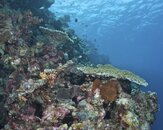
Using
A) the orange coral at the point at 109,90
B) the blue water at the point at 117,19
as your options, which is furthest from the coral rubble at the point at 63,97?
the blue water at the point at 117,19

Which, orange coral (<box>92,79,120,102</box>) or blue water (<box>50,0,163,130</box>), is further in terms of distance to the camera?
blue water (<box>50,0,163,130</box>)

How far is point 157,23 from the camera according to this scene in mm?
47125

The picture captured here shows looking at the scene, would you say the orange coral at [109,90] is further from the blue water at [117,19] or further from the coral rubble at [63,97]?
the blue water at [117,19]

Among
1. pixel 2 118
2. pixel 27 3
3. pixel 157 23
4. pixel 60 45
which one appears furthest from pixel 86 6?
pixel 2 118

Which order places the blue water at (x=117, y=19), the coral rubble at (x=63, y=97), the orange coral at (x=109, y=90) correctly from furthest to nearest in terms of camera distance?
the blue water at (x=117, y=19)
the orange coral at (x=109, y=90)
the coral rubble at (x=63, y=97)

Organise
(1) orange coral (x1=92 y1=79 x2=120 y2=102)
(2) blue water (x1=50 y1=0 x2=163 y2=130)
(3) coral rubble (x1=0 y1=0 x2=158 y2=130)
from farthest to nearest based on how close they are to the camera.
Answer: (2) blue water (x1=50 y1=0 x2=163 y2=130) → (1) orange coral (x1=92 y1=79 x2=120 y2=102) → (3) coral rubble (x1=0 y1=0 x2=158 y2=130)

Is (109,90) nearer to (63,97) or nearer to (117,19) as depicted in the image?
(63,97)

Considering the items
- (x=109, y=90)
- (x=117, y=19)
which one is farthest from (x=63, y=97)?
(x=117, y=19)

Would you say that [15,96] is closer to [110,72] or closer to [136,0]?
[110,72]

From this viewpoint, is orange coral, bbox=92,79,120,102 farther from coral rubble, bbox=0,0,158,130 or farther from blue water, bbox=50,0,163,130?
blue water, bbox=50,0,163,130

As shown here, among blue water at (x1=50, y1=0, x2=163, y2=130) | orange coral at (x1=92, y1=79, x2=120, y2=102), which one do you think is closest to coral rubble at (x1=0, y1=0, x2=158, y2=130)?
orange coral at (x1=92, y1=79, x2=120, y2=102)

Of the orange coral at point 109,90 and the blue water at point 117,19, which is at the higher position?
Result: the blue water at point 117,19

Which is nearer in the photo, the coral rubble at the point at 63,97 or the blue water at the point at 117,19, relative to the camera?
the coral rubble at the point at 63,97

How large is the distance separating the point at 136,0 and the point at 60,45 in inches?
1019
